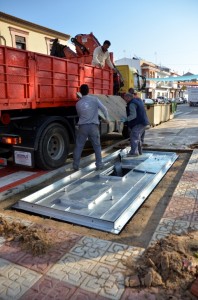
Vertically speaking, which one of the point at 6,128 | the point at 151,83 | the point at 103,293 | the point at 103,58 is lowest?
the point at 103,293

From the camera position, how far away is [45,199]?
448 cm

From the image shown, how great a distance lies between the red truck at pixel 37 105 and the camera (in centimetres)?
504

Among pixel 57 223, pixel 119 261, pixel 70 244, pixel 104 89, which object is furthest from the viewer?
pixel 104 89

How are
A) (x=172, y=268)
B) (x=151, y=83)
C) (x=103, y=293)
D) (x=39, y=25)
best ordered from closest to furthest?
(x=103, y=293)
(x=172, y=268)
(x=39, y=25)
(x=151, y=83)

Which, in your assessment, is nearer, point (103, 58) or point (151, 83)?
point (103, 58)

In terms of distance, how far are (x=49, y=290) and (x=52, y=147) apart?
411cm

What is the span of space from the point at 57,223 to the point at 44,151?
2.38 metres

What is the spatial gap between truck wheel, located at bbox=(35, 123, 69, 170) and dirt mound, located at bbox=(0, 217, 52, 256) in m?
2.22

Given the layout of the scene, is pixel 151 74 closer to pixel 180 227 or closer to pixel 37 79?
pixel 37 79

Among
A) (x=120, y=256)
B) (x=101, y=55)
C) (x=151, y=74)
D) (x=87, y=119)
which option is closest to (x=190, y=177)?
(x=87, y=119)

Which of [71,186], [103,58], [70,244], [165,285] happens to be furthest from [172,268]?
[103,58]

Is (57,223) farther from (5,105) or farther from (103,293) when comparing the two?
(5,105)

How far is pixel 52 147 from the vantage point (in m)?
6.30

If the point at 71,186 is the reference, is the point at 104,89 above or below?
above
